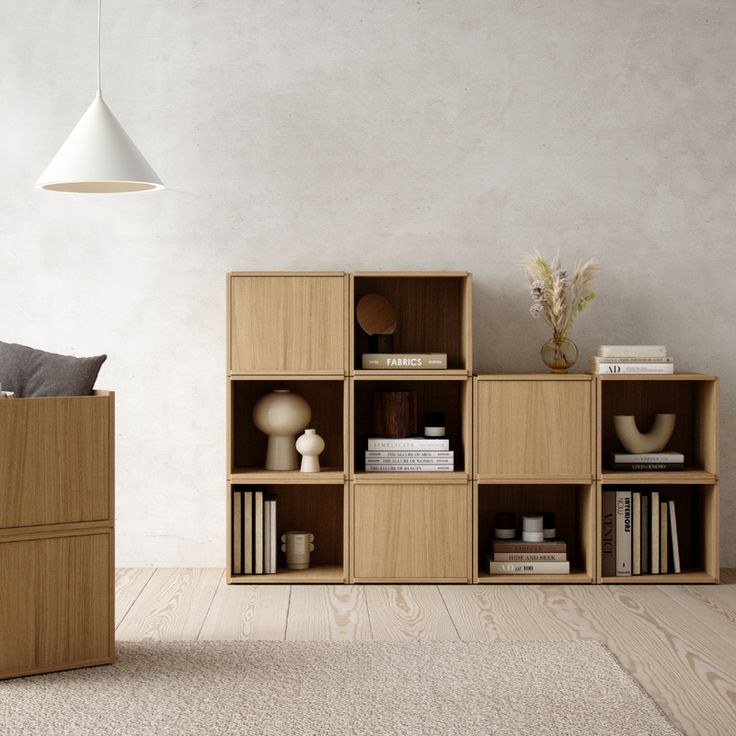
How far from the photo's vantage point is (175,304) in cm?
426

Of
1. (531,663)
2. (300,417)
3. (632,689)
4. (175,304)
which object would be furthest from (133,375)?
(632,689)

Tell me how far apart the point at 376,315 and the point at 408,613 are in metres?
1.28

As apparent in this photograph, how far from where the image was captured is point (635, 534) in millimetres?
4043

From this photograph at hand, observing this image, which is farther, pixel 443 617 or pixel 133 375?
pixel 133 375

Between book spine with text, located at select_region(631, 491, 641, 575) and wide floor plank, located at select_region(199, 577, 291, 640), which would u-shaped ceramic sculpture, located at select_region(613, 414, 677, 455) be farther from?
wide floor plank, located at select_region(199, 577, 291, 640)

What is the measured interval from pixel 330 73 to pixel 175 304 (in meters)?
1.26

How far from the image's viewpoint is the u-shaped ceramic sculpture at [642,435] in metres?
4.10

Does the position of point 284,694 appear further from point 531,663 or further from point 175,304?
point 175,304

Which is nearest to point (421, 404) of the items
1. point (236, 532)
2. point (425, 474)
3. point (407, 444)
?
point (407, 444)

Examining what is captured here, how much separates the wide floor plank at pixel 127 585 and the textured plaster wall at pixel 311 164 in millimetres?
79

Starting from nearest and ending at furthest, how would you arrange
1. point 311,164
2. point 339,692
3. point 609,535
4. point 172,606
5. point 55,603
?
1. point 339,692
2. point 55,603
3. point 172,606
4. point 609,535
5. point 311,164

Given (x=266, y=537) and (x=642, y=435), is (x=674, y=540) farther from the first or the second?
(x=266, y=537)

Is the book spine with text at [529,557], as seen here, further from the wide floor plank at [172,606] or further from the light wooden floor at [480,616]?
the wide floor plank at [172,606]

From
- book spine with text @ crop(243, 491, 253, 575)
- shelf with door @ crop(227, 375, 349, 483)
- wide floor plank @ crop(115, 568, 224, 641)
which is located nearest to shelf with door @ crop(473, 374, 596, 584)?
shelf with door @ crop(227, 375, 349, 483)
